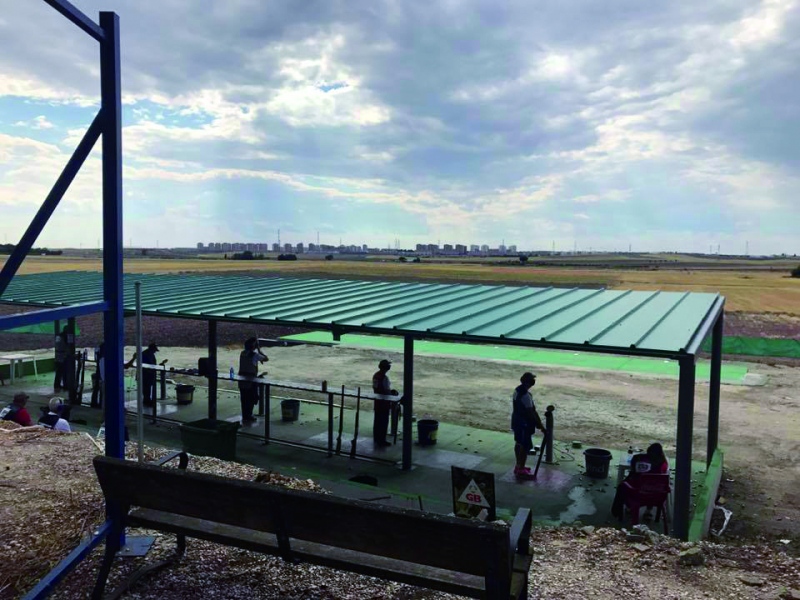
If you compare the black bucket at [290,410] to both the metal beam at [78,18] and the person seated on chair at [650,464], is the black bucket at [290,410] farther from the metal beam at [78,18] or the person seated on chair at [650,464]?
the metal beam at [78,18]

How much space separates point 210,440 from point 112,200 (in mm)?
6008

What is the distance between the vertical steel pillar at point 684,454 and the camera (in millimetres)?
7320

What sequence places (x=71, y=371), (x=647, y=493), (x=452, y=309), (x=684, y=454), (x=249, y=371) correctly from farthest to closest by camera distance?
1. (x=71, y=371)
2. (x=249, y=371)
3. (x=452, y=309)
4. (x=647, y=493)
5. (x=684, y=454)

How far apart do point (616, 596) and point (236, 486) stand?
293 cm

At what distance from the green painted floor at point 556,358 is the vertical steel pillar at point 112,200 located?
55.7 ft

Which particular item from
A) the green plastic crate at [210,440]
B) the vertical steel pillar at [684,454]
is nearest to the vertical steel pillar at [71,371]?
the green plastic crate at [210,440]

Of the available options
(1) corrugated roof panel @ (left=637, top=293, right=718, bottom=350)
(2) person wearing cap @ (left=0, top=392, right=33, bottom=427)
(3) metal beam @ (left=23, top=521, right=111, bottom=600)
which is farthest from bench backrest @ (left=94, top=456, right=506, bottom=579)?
(2) person wearing cap @ (left=0, top=392, right=33, bottom=427)

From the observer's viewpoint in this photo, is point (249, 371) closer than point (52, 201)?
No

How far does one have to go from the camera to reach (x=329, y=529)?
159 inches

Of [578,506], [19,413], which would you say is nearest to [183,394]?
[19,413]

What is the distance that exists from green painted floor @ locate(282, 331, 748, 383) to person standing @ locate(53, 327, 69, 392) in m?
7.88

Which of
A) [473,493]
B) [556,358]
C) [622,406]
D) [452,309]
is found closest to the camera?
[473,493]

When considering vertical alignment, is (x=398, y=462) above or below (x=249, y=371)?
below

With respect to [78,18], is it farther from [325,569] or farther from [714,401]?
[714,401]
